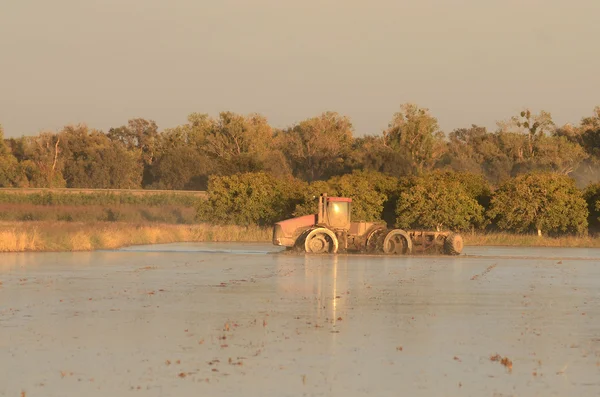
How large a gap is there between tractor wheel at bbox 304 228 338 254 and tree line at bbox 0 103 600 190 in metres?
57.2

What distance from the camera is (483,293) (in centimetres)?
2194

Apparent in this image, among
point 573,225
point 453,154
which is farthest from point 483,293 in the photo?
point 453,154

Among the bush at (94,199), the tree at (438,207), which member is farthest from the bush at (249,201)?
the bush at (94,199)

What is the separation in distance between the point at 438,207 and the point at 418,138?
62.9 metres

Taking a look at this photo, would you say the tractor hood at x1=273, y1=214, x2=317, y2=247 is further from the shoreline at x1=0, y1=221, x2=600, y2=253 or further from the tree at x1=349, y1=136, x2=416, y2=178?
the tree at x1=349, y1=136, x2=416, y2=178

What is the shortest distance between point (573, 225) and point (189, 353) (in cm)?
3930

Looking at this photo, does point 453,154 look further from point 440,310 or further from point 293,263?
point 440,310

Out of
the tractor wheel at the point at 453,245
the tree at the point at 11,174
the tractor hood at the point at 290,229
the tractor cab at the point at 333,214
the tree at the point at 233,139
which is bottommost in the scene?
the tractor wheel at the point at 453,245

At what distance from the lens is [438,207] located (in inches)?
1954

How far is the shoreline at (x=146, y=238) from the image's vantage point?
38.4 m

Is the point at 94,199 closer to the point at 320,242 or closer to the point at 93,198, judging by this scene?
the point at 93,198

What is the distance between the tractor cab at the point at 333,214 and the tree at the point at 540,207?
1468 centimetres

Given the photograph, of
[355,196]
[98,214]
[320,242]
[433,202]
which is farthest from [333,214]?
[98,214]

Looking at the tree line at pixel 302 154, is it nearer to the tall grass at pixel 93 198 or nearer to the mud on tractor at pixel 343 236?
the tall grass at pixel 93 198
